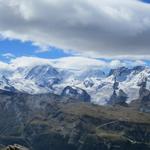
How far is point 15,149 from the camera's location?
7631 cm
